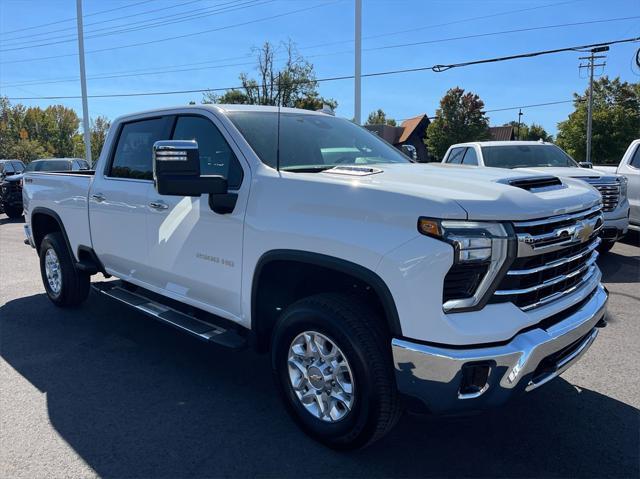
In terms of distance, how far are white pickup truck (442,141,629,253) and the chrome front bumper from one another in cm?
599

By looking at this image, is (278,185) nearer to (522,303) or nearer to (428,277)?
(428,277)

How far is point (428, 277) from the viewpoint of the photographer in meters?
2.47

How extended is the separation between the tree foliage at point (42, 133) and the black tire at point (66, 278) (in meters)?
55.9

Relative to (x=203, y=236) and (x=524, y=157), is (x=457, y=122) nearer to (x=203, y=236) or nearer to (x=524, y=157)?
(x=524, y=157)

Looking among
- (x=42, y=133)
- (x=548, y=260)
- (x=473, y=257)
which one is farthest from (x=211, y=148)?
(x=42, y=133)

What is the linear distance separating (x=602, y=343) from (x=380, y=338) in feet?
9.43

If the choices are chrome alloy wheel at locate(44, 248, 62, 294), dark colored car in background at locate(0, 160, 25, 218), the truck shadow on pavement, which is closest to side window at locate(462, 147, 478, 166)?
the truck shadow on pavement

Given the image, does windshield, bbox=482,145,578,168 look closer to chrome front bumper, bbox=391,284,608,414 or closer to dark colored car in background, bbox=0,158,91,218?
chrome front bumper, bbox=391,284,608,414

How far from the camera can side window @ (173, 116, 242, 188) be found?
3555 millimetres

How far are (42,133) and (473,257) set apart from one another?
90119 millimetres

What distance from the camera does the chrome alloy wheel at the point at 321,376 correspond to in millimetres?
2906

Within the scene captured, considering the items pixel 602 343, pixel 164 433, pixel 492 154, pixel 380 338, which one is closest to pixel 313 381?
pixel 380 338

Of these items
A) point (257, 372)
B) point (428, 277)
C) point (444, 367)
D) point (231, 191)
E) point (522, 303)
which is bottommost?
point (257, 372)

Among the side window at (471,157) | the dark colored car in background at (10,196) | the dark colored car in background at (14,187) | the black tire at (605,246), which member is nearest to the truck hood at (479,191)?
the black tire at (605,246)
